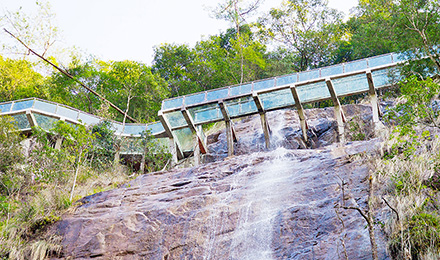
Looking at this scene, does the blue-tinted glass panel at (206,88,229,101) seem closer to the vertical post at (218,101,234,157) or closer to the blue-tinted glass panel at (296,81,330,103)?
the vertical post at (218,101,234,157)

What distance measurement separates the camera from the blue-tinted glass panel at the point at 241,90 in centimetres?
1858

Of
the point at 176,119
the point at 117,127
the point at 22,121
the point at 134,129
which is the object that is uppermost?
the point at 22,121

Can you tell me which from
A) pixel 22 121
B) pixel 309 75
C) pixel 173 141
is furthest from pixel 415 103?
pixel 22 121

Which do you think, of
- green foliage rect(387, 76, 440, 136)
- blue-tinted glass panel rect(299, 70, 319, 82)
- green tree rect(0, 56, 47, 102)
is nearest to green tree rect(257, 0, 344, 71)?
blue-tinted glass panel rect(299, 70, 319, 82)

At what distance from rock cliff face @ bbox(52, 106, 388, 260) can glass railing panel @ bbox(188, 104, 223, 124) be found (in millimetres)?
4472

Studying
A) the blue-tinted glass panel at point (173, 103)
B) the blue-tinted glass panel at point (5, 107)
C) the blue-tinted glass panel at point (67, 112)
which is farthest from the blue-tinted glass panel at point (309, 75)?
the blue-tinted glass panel at point (5, 107)

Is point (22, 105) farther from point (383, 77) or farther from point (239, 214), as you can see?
point (383, 77)

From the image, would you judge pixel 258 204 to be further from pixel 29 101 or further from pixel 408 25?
pixel 29 101

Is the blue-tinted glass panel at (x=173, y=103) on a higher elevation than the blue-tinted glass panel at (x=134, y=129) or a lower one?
higher

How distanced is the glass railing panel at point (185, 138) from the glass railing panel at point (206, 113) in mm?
611

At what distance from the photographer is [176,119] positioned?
19188mm

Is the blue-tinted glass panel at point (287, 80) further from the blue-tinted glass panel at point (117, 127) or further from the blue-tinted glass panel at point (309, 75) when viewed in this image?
the blue-tinted glass panel at point (117, 127)

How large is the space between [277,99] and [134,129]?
21.7ft

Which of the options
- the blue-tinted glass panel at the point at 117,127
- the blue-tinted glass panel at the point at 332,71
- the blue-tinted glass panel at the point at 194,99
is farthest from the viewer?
the blue-tinted glass panel at the point at 117,127
